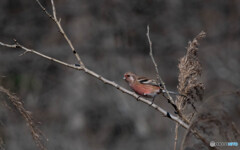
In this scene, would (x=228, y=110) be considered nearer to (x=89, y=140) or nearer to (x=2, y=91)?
(x=2, y=91)

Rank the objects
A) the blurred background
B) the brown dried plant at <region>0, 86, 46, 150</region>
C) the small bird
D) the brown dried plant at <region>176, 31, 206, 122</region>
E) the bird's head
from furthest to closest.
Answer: the blurred background → the bird's head → the small bird → the brown dried plant at <region>176, 31, 206, 122</region> → the brown dried plant at <region>0, 86, 46, 150</region>

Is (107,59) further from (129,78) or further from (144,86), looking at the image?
(144,86)

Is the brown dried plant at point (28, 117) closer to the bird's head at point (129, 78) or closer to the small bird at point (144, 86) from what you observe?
the small bird at point (144, 86)

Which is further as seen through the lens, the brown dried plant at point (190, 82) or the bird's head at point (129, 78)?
the bird's head at point (129, 78)

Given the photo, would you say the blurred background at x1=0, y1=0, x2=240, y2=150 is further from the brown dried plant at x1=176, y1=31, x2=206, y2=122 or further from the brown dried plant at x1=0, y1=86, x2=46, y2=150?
the brown dried plant at x1=0, y1=86, x2=46, y2=150

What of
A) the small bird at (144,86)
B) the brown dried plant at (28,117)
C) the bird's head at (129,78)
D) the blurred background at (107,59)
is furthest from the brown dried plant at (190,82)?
the blurred background at (107,59)

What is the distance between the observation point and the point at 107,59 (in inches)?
543

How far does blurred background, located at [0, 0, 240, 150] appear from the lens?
11992 mm

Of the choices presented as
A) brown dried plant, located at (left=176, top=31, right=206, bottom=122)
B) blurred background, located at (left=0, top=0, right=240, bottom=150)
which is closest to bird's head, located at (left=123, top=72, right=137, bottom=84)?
brown dried plant, located at (left=176, top=31, right=206, bottom=122)

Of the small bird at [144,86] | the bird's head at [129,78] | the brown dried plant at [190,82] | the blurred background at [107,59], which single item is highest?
the blurred background at [107,59]

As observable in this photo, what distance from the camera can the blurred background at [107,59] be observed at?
39.3 ft

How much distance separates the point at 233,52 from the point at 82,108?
6556mm

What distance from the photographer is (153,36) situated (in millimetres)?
13375

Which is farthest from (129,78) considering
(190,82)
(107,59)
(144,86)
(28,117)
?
(107,59)
